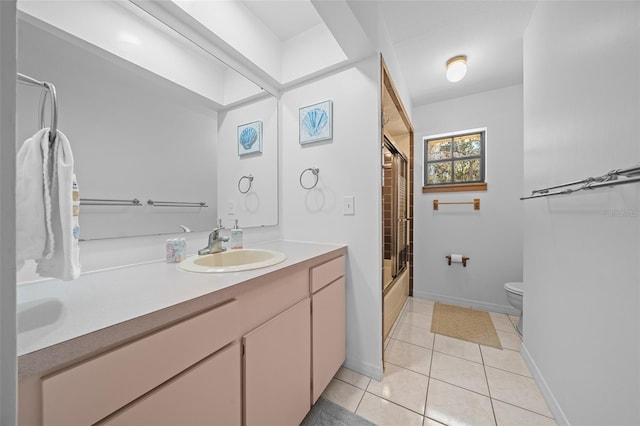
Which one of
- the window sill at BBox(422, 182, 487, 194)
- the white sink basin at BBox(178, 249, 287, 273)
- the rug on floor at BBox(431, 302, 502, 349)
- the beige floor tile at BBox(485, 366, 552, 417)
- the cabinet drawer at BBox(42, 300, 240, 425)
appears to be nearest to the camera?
the cabinet drawer at BBox(42, 300, 240, 425)

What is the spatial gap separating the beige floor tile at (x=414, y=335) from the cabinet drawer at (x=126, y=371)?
182 centimetres

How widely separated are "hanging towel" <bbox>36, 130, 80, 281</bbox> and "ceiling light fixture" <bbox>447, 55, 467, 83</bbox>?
8.70 ft

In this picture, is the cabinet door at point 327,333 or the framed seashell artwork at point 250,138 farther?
the framed seashell artwork at point 250,138

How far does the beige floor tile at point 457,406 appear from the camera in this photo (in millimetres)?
1264

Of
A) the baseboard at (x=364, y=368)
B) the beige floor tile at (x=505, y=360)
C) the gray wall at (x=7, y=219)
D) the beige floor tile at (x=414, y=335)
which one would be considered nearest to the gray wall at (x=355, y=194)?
the baseboard at (x=364, y=368)

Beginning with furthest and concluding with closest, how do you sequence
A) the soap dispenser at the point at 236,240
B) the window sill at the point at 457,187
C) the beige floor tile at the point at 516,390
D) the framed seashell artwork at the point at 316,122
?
the window sill at the point at 457,187
the framed seashell artwork at the point at 316,122
the soap dispenser at the point at 236,240
the beige floor tile at the point at 516,390

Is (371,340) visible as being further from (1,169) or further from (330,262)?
(1,169)

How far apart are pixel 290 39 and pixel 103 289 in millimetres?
1972

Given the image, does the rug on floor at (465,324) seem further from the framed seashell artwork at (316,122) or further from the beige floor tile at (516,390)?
the framed seashell artwork at (316,122)

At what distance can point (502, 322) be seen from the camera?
2.32 metres

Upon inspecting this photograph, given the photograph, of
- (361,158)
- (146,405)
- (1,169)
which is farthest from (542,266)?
(1,169)

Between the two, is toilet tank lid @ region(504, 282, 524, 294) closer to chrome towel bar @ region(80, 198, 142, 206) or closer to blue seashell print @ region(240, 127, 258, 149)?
blue seashell print @ region(240, 127, 258, 149)

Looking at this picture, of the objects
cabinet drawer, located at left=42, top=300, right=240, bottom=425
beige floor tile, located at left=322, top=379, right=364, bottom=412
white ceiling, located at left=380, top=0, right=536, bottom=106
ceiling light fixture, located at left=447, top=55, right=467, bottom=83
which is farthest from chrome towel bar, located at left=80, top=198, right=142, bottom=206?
ceiling light fixture, located at left=447, top=55, right=467, bottom=83

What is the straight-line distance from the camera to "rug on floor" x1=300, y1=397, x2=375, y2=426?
4.03 feet
